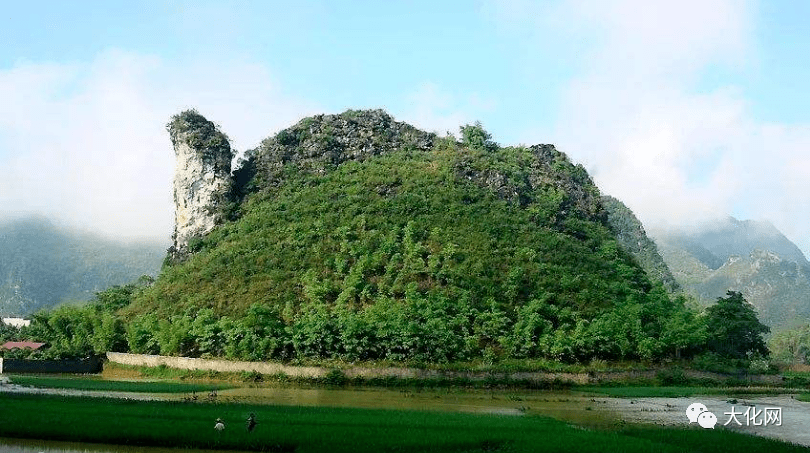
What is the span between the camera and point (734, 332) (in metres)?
65.9

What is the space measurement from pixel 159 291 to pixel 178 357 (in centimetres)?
1740

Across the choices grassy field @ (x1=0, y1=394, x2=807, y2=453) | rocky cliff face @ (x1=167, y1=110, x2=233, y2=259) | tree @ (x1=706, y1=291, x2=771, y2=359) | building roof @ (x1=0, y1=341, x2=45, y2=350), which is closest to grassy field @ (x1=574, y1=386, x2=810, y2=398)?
tree @ (x1=706, y1=291, x2=771, y2=359)

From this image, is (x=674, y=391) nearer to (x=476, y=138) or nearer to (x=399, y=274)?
(x=399, y=274)

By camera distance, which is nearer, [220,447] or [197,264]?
[220,447]

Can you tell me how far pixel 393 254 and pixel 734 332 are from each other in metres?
29.0

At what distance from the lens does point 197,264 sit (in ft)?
239

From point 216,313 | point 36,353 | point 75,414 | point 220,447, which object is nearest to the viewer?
point 220,447

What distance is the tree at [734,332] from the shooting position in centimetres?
6538

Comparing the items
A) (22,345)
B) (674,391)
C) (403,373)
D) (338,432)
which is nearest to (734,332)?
(674,391)

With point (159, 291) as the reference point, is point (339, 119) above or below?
above

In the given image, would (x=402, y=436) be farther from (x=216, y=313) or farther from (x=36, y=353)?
(x=36, y=353)

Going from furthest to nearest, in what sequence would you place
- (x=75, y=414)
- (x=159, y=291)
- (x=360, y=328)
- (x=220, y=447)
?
1. (x=159, y=291)
2. (x=360, y=328)
3. (x=75, y=414)
4. (x=220, y=447)

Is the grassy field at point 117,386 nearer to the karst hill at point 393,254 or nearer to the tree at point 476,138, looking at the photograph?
the karst hill at point 393,254

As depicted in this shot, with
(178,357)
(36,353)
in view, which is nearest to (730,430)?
(178,357)
